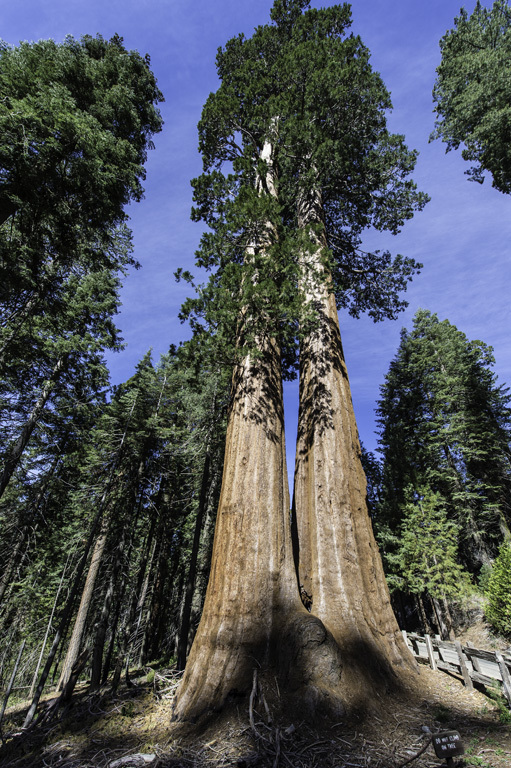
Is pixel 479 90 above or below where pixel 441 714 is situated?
above

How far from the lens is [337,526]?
4582mm

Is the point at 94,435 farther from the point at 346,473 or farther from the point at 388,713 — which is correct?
the point at 388,713

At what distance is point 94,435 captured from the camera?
12453 millimetres

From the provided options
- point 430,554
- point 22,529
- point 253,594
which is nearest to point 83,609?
point 22,529

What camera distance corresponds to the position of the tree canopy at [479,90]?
11.2 m

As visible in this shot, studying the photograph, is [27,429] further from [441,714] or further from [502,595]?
[502,595]

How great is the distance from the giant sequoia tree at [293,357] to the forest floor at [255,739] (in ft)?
0.95

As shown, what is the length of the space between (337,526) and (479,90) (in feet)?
50.5

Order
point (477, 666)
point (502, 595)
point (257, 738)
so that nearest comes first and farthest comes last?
1. point (257, 738)
2. point (477, 666)
3. point (502, 595)

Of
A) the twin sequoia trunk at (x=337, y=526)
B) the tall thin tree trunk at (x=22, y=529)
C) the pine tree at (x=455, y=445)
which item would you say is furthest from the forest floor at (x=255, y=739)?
the pine tree at (x=455, y=445)

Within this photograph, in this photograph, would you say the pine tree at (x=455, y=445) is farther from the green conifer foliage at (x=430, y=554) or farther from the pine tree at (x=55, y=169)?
the pine tree at (x=55, y=169)

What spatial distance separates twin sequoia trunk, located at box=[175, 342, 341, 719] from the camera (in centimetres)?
323

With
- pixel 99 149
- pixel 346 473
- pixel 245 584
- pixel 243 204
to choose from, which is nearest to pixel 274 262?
pixel 243 204

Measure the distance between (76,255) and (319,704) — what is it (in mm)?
8734
